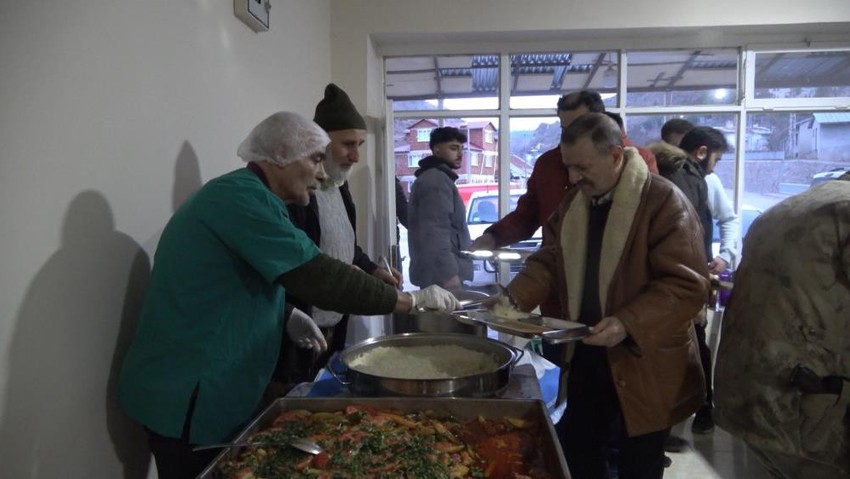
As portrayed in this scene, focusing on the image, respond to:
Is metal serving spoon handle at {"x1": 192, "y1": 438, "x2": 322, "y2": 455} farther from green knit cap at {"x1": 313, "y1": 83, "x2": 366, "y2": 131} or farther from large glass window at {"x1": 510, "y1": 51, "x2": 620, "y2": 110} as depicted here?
large glass window at {"x1": 510, "y1": 51, "x2": 620, "y2": 110}

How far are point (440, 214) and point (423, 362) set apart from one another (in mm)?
1930

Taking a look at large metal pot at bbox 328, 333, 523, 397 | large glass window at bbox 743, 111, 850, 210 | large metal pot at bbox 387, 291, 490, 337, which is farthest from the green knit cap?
large glass window at bbox 743, 111, 850, 210

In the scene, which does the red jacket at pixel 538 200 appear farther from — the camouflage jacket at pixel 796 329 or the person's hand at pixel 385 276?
the camouflage jacket at pixel 796 329

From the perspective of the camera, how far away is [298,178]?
150 centimetres

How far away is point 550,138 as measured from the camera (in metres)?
4.14

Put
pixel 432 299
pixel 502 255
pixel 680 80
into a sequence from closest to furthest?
pixel 432 299
pixel 502 255
pixel 680 80

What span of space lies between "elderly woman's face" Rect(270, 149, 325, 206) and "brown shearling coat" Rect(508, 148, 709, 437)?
30.8 inches

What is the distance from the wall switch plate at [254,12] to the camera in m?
2.09

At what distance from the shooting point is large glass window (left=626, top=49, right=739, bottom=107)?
3988mm

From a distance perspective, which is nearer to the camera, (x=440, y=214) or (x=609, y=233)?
(x=609, y=233)

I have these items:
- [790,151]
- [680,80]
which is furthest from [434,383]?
[790,151]

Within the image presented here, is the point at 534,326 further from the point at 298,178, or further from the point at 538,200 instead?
the point at 538,200

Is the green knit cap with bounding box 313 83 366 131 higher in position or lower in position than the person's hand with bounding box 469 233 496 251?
higher

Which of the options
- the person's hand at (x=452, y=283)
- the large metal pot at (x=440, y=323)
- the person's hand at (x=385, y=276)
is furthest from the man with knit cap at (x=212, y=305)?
the person's hand at (x=452, y=283)
